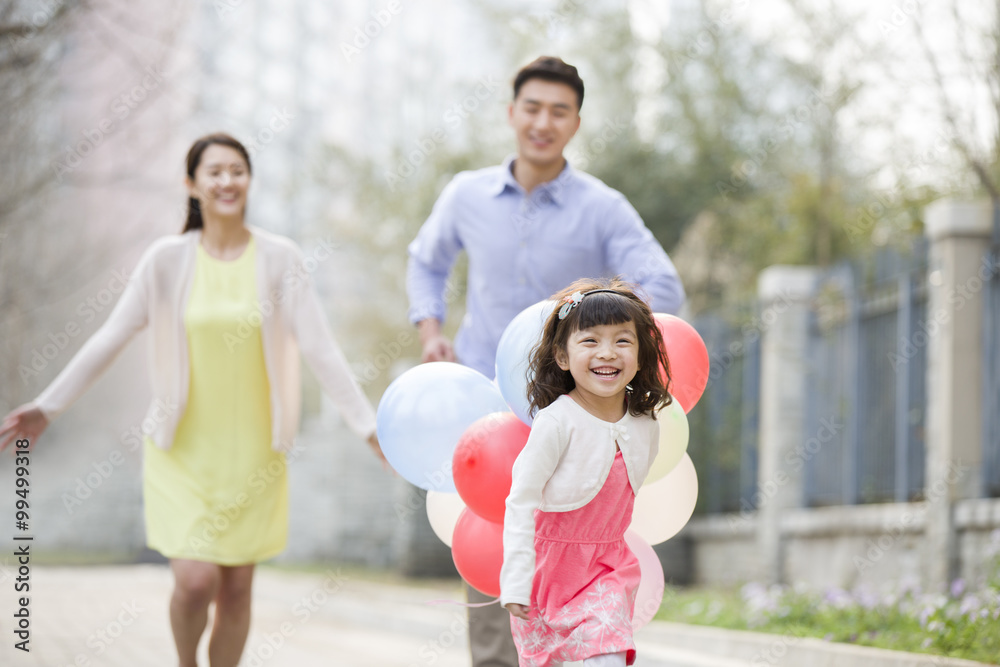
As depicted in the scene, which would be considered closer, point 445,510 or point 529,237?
point 445,510

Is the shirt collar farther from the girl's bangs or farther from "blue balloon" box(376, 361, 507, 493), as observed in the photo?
the girl's bangs

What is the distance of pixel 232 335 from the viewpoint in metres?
4.68

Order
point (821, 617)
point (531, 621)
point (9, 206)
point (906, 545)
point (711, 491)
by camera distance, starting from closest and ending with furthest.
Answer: point (531, 621), point (821, 617), point (906, 545), point (9, 206), point (711, 491)

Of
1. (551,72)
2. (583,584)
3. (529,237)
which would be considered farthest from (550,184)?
(583,584)

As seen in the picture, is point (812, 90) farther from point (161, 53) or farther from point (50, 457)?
point (50, 457)

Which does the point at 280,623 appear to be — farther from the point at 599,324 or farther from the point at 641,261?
the point at 599,324

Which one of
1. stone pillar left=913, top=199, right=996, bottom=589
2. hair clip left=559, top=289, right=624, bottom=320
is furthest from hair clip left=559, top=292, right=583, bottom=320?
stone pillar left=913, top=199, right=996, bottom=589

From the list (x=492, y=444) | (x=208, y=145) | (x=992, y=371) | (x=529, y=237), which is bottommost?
(x=492, y=444)

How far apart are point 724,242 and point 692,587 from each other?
19.3ft

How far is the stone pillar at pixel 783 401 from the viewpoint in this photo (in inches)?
393

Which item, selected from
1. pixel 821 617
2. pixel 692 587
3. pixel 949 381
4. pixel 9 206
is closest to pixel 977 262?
pixel 949 381

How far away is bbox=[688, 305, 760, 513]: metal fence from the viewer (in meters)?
11.2

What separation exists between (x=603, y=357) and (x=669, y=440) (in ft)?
1.80

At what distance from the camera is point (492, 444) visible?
3453 mm
